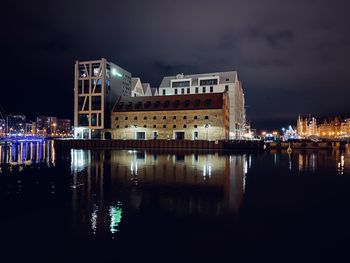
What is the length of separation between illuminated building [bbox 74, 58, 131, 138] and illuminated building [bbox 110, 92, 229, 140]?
3.21m

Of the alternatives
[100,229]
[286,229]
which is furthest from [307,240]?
[100,229]

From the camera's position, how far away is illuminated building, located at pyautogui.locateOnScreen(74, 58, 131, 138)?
69.0m

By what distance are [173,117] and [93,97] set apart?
931 inches

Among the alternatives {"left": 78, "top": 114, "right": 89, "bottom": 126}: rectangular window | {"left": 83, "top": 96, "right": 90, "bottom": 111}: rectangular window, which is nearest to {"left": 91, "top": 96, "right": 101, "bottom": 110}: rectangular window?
{"left": 83, "top": 96, "right": 90, "bottom": 111}: rectangular window

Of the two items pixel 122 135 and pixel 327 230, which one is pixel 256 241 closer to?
pixel 327 230

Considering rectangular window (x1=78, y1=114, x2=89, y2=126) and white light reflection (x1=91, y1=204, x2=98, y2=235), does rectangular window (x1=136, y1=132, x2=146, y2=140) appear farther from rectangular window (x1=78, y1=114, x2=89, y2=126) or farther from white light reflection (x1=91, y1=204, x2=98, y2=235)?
white light reflection (x1=91, y1=204, x2=98, y2=235)

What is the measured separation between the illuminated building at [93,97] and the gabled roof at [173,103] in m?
3.59

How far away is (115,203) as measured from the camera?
1133cm

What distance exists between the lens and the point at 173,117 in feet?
208

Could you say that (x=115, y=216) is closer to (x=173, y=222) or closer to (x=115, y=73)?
(x=173, y=222)

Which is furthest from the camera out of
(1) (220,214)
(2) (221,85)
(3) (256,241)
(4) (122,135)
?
(2) (221,85)

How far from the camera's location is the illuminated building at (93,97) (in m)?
69.0

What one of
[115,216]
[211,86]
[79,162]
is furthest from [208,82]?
[115,216]

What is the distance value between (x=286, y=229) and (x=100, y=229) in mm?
6080
